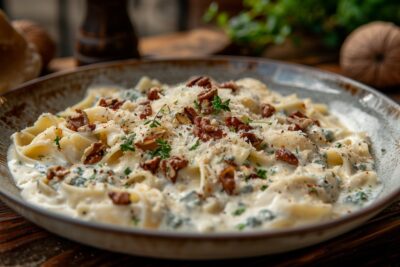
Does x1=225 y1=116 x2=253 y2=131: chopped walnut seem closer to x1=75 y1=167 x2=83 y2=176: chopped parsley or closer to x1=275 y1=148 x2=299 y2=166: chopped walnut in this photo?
x1=275 y1=148 x2=299 y2=166: chopped walnut

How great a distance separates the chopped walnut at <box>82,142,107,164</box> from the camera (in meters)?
4.40

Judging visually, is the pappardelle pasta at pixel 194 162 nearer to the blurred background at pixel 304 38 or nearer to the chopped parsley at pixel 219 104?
the chopped parsley at pixel 219 104

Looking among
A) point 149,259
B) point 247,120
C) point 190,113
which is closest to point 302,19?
point 247,120

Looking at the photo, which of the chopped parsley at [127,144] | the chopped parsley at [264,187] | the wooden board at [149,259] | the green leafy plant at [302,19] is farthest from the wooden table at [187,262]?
the green leafy plant at [302,19]

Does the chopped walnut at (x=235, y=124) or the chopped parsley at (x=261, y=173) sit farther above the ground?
the chopped walnut at (x=235, y=124)

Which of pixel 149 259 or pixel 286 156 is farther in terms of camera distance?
pixel 286 156

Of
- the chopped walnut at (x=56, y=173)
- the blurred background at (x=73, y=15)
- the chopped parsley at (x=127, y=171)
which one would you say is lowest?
the blurred background at (x=73, y=15)

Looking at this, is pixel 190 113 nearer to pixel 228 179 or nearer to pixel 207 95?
pixel 207 95

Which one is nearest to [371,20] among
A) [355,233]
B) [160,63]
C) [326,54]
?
[326,54]

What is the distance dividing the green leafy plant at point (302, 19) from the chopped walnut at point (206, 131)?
142 inches

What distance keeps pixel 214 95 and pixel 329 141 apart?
3.58ft

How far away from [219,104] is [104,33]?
272 cm

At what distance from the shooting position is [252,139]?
4477 mm

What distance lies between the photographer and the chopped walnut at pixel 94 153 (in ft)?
14.4
